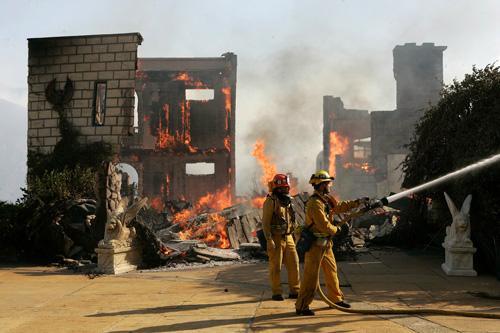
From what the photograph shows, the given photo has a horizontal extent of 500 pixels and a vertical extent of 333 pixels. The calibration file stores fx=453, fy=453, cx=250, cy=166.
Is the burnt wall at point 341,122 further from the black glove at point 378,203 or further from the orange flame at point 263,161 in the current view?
the black glove at point 378,203

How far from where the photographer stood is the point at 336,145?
4541cm

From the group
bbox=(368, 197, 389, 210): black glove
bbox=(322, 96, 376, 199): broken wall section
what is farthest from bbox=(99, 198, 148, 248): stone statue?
bbox=(322, 96, 376, 199): broken wall section

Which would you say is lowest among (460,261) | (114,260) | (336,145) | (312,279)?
(114,260)

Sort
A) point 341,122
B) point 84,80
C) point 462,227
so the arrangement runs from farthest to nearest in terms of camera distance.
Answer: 1. point 341,122
2. point 84,80
3. point 462,227

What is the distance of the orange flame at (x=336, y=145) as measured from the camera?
45.1m

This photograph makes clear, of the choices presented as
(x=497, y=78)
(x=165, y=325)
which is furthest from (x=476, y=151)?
(x=165, y=325)

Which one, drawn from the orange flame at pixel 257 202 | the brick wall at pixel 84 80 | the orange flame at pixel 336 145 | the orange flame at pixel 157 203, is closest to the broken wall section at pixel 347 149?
the orange flame at pixel 336 145

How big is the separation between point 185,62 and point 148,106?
182 inches

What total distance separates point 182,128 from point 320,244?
3146 cm

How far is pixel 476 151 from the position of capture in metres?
9.32

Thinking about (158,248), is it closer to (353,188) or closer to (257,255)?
(257,255)

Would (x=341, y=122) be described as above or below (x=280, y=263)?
above

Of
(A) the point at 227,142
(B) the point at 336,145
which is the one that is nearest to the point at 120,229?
(A) the point at 227,142

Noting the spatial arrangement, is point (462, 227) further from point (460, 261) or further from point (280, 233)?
point (280, 233)
